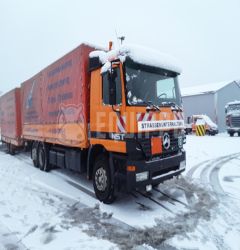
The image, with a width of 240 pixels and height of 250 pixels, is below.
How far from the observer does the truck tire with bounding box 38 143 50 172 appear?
9.71 metres

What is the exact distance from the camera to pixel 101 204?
607 centimetres

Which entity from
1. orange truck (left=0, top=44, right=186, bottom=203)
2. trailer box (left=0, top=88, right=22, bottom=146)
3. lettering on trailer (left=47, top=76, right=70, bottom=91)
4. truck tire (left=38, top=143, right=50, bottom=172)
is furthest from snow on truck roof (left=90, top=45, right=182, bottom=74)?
trailer box (left=0, top=88, right=22, bottom=146)

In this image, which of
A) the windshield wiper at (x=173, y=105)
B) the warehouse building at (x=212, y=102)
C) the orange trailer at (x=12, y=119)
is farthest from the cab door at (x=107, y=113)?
the warehouse building at (x=212, y=102)

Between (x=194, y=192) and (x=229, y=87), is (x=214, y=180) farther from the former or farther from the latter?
(x=229, y=87)

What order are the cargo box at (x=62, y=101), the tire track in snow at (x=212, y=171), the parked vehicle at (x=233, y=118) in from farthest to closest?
1. the parked vehicle at (x=233, y=118)
2. the tire track in snow at (x=212, y=171)
3. the cargo box at (x=62, y=101)

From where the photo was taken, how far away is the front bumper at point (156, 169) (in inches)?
207

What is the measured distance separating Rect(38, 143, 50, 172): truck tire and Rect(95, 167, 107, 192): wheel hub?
3.93m

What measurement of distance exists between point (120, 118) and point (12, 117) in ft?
Answer: 35.2

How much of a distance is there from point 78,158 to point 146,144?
8.13 feet

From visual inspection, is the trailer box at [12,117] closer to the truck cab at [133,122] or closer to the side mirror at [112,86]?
the truck cab at [133,122]

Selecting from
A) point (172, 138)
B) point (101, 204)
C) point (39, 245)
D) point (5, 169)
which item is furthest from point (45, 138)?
point (39, 245)

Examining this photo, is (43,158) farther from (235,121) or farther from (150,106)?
(235,121)

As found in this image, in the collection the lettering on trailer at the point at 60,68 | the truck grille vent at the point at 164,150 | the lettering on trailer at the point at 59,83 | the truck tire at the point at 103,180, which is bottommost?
the truck tire at the point at 103,180

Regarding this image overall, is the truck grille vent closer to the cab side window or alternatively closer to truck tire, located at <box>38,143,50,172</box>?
the cab side window
